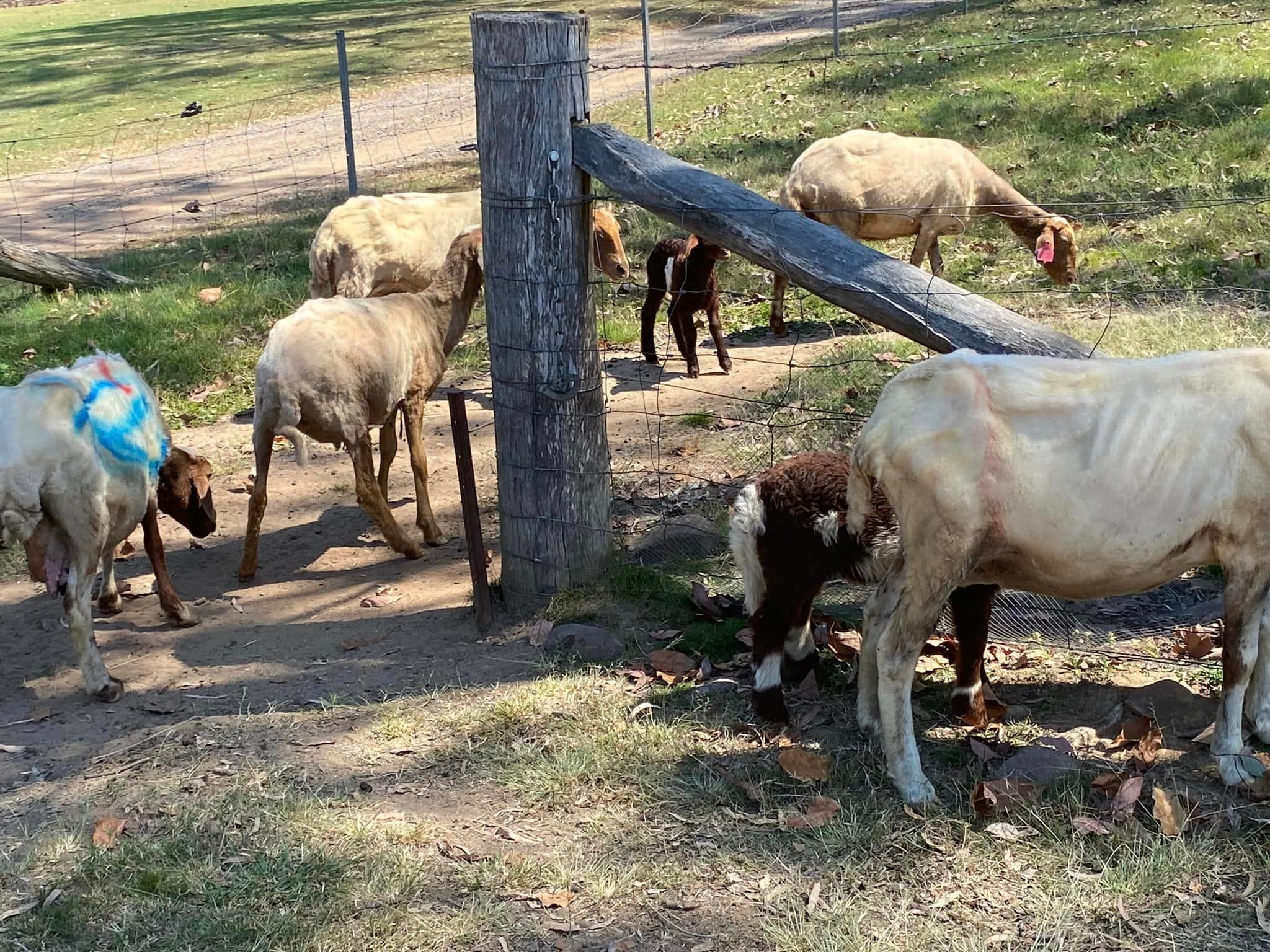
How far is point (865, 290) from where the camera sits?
16.8 ft

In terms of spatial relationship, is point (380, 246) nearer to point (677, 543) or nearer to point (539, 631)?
point (677, 543)

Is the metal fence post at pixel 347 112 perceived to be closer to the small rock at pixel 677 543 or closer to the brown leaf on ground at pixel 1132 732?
the small rock at pixel 677 543

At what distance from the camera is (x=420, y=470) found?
767 centimetres

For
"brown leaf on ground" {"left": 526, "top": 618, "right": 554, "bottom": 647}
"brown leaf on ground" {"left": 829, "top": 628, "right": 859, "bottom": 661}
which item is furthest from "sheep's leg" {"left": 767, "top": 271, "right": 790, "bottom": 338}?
"brown leaf on ground" {"left": 829, "top": 628, "right": 859, "bottom": 661}

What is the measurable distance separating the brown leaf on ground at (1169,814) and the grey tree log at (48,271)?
1056 centimetres

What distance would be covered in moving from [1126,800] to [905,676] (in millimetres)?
792

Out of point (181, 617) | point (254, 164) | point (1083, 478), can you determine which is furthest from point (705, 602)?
point (254, 164)

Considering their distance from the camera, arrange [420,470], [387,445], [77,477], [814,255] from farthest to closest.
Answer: [387,445] < [420,470] < [77,477] < [814,255]

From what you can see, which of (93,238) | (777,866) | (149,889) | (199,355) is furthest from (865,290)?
(93,238)

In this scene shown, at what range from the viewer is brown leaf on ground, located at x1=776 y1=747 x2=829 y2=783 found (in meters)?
4.62

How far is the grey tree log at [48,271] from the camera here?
1162 centimetres

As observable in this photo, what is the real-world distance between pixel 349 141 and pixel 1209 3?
12508 millimetres

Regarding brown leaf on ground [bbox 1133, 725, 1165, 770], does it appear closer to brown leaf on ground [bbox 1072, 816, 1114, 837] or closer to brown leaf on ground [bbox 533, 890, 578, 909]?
brown leaf on ground [bbox 1072, 816, 1114, 837]

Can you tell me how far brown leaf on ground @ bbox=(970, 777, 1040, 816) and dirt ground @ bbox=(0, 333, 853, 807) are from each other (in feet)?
6.69
